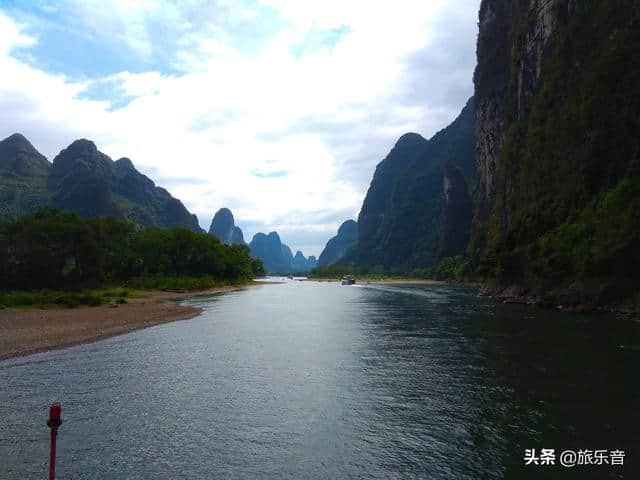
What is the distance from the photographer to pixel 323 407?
18.8 metres

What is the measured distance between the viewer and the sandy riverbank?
104 feet

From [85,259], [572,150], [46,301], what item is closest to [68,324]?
[46,301]

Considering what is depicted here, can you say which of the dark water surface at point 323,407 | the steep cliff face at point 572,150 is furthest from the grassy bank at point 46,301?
the steep cliff face at point 572,150

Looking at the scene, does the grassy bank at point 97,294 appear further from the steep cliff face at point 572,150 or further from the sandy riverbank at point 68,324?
the steep cliff face at point 572,150

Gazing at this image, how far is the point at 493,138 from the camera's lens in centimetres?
17162

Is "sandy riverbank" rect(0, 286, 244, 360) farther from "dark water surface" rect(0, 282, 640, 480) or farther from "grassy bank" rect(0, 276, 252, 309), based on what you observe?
"dark water surface" rect(0, 282, 640, 480)

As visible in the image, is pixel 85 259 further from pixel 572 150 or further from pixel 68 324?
pixel 572 150

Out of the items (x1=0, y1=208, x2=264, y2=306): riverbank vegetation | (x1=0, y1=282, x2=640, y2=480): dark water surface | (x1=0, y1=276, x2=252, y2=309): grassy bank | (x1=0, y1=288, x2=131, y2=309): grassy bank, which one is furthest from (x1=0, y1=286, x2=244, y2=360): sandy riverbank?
(x1=0, y1=208, x2=264, y2=306): riverbank vegetation

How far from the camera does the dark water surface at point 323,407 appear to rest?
43.9 ft

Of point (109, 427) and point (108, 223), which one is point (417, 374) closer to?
point (109, 427)

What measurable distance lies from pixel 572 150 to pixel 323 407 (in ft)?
269

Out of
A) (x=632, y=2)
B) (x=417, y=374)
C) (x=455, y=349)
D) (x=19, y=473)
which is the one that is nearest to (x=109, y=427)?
(x=19, y=473)

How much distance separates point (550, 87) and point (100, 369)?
10786 centimetres

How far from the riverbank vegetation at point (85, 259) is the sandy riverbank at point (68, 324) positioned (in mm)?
7864
